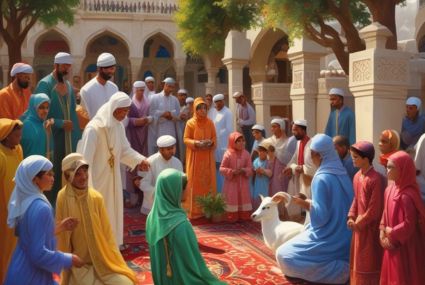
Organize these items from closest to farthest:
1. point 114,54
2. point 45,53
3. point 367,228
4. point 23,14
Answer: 1. point 367,228
2. point 23,14
3. point 45,53
4. point 114,54

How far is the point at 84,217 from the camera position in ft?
10.9

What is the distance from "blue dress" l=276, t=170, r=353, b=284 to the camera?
4.09 meters

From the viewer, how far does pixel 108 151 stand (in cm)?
461

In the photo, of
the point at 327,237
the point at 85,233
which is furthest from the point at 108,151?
the point at 327,237

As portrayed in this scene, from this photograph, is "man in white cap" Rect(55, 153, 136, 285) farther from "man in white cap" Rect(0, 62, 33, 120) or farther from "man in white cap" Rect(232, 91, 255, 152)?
"man in white cap" Rect(232, 91, 255, 152)

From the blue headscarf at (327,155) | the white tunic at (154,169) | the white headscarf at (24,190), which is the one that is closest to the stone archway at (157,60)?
the white tunic at (154,169)

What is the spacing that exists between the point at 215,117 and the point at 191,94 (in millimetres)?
17913

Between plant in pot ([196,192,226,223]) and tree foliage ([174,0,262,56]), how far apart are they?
7605mm

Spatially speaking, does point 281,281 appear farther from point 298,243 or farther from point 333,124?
point 333,124

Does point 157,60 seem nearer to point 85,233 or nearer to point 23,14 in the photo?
point 23,14

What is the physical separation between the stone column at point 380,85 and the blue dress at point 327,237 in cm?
130

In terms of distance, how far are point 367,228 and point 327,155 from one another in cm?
70

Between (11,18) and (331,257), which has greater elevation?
(11,18)

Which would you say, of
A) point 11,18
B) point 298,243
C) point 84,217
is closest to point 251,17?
point 11,18
